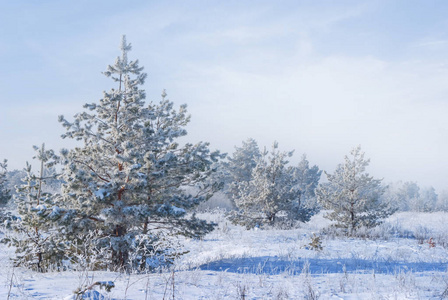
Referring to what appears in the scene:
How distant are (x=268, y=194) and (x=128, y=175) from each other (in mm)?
12256

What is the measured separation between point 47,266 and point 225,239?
8.34 metres

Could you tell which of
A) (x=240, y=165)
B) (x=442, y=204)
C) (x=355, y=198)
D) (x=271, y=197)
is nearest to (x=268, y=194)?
(x=271, y=197)

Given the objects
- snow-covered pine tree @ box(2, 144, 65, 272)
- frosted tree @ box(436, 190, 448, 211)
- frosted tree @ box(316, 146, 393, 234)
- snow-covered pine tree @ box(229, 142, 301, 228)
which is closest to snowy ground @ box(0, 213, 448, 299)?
snow-covered pine tree @ box(2, 144, 65, 272)

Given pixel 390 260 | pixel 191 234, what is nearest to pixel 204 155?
pixel 191 234

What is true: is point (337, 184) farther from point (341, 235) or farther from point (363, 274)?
point (363, 274)

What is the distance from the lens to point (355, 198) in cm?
1477

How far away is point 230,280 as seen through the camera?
5832 mm

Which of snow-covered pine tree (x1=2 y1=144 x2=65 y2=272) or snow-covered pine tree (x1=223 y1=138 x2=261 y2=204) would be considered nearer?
snow-covered pine tree (x1=2 y1=144 x2=65 y2=272)

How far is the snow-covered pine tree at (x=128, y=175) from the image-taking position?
23.4 feet

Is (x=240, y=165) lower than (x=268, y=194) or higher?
higher

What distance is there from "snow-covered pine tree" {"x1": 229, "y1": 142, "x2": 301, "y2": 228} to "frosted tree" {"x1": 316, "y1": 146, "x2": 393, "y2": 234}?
9.93 feet

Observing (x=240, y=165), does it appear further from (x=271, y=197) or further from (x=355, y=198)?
(x=355, y=198)

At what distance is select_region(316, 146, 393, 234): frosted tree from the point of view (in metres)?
14.5

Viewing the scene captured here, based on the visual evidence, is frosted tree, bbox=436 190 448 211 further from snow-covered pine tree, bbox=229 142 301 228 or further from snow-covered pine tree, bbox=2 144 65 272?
snow-covered pine tree, bbox=2 144 65 272
